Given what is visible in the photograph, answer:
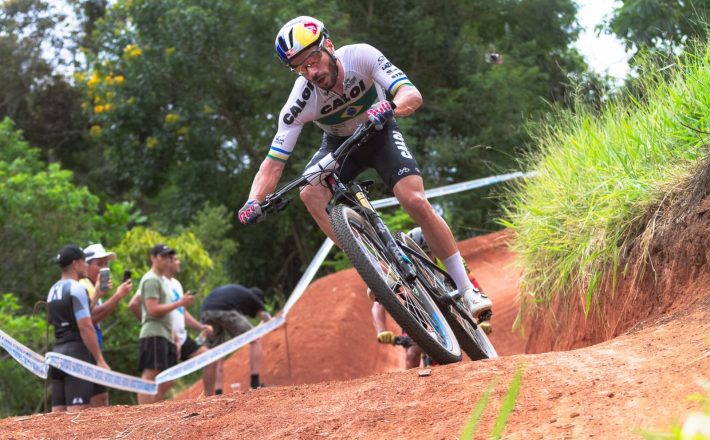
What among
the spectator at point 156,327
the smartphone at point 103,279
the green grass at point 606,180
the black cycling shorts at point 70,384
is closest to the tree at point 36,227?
the spectator at point 156,327

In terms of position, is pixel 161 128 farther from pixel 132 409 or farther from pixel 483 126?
pixel 132 409

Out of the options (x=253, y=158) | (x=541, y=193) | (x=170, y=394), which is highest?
(x=253, y=158)

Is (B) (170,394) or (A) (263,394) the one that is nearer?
(A) (263,394)

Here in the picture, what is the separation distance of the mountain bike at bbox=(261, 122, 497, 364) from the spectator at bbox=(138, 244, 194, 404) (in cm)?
389

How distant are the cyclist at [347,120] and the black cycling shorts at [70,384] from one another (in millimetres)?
2683

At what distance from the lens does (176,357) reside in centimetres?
1022

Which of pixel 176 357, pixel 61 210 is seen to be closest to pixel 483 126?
pixel 61 210

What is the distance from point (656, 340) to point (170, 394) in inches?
454

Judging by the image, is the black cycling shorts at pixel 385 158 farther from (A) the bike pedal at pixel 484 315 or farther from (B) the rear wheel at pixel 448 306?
(A) the bike pedal at pixel 484 315

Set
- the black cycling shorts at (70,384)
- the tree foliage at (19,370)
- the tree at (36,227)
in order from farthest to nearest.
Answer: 1. the tree at (36,227)
2. the tree foliage at (19,370)
3. the black cycling shorts at (70,384)

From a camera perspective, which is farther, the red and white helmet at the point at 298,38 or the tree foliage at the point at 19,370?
the tree foliage at the point at 19,370

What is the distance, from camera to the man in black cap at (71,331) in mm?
8122

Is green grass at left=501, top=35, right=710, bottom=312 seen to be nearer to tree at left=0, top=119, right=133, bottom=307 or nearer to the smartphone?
the smartphone

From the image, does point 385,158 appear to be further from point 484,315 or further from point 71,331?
point 71,331
